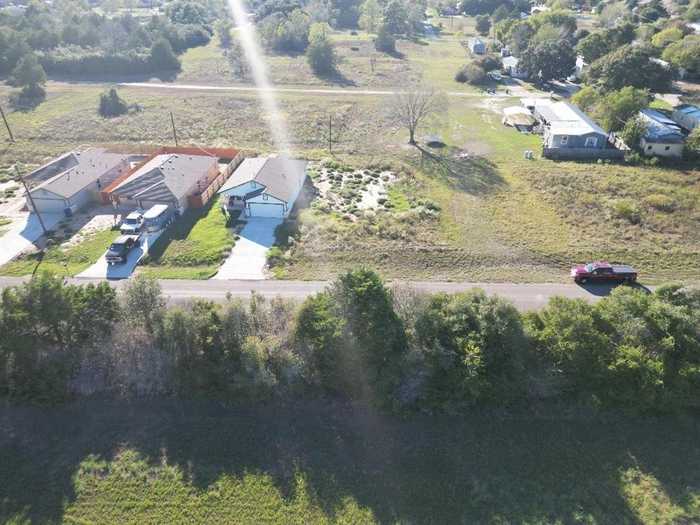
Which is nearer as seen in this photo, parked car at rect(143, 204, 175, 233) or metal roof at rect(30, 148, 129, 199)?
parked car at rect(143, 204, 175, 233)

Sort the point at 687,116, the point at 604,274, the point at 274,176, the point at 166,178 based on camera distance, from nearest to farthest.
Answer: the point at 604,274, the point at 166,178, the point at 274,176, the point at 687,116

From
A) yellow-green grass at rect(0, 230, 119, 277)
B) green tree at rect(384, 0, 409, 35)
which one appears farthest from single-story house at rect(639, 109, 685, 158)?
green tree at rect(384, 0, 409, 35)

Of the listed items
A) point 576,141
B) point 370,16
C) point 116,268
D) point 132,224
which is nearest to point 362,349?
point 116,268

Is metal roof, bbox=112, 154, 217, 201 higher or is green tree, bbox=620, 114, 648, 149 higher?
green tree, bbox=620, 114, 648, 149

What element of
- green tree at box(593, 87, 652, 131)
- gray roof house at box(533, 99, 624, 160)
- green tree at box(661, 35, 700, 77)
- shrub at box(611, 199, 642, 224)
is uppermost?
green tree at box(661, 35, 700, 77)

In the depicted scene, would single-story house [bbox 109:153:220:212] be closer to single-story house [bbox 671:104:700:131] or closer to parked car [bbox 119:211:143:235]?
parked car [bbox 119:211:143:235]

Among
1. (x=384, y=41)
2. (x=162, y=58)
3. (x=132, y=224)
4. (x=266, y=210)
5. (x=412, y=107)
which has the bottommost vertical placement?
(x=266, y=210)

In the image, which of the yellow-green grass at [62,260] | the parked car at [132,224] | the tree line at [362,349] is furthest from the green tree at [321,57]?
the tree line at [362,349]

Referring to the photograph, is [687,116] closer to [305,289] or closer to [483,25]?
[305,289]

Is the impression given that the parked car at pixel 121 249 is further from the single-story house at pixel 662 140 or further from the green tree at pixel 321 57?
the green tree at pixel 321 57
